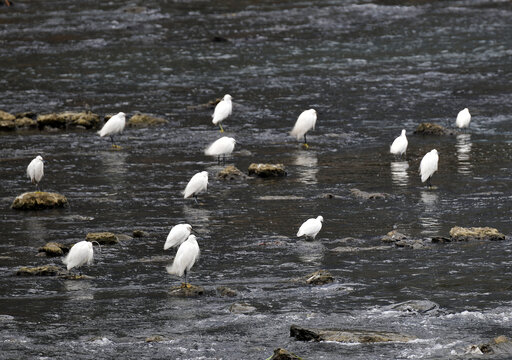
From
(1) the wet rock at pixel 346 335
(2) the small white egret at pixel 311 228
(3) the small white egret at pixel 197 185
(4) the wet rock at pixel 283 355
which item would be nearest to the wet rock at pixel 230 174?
(3) the small white egret at pixel 197 185

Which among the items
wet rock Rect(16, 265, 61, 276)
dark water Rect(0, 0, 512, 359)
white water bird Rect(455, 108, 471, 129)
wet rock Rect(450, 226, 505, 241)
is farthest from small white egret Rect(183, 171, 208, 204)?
white water bird Rect(455, 108, 471, 129)

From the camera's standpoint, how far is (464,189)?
2003 cm

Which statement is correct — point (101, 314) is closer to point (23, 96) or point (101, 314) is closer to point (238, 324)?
point (238, 324)

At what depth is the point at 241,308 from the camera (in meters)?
13.1

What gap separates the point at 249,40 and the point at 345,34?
3920 mm

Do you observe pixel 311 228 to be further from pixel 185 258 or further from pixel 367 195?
pixel 367 195

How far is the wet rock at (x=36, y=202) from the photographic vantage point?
62.4 feet

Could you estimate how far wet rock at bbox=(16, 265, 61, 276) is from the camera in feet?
48.4

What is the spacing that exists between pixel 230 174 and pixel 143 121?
7441 millimetres

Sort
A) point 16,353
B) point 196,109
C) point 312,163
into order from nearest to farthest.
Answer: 1. point 16,353
2. point 312,163
3. point 196,109

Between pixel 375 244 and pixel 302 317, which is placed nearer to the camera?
pixel 302 317

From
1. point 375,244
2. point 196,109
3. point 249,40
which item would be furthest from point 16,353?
point 249,40

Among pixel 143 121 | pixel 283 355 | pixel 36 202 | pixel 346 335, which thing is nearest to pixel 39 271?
pixel 36 202

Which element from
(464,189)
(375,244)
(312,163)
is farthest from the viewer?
(312,163)
